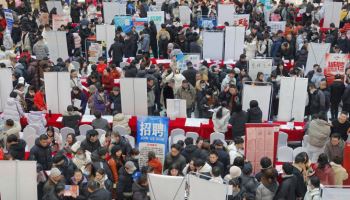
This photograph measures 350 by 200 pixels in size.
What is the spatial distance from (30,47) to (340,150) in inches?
402

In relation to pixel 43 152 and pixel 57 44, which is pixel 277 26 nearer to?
pixel 57 44

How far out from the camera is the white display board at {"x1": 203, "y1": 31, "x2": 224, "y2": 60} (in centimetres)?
1609

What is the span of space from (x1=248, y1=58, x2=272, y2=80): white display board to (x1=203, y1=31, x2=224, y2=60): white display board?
2.39m

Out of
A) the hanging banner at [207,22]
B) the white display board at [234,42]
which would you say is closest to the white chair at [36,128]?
the white display board at [234,42]

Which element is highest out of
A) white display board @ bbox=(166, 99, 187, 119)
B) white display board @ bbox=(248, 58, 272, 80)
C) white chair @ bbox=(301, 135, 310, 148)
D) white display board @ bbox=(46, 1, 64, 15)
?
white display board @ bbox=(46, 1, 64, 15)

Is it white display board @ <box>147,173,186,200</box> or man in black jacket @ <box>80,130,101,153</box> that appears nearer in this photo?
white display board @ <box>147,173,186,200</box>

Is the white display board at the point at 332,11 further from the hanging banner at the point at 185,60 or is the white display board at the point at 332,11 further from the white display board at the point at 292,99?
the white display board at the point at 292,99

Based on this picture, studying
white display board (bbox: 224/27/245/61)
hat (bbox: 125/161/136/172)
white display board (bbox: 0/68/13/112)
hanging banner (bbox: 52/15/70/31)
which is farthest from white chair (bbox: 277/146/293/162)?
hanging banner (bbox: 52/15/70/31)

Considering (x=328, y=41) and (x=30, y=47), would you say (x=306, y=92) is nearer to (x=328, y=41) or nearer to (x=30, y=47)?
(x=328, y=41)

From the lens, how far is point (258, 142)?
9.66 metres

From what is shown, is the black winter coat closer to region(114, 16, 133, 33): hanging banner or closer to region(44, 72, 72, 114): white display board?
region(44, 72, 72, 114): white display board

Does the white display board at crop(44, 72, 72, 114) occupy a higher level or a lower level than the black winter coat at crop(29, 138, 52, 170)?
higher

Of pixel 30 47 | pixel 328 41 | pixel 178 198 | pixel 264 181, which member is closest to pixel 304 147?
pixel 264 181

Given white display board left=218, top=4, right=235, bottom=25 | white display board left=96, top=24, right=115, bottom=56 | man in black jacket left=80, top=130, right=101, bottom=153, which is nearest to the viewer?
man in black jacket left=80, top=130, right=101, bottom=153
